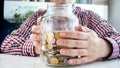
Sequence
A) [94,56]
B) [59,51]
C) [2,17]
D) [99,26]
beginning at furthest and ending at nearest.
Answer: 1. [2,17]
2. [99,26]
3. [94,56]
4. [59,51]

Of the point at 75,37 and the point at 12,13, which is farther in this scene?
the point at 12,13

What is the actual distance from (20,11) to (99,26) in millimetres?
1064

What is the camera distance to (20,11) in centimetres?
206

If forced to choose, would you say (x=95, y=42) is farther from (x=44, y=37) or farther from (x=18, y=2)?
(x=18, y=2)

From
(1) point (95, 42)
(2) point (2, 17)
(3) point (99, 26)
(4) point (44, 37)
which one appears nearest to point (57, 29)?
(4) point (44, 37)

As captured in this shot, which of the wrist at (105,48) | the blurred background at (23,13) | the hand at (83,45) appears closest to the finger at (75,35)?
the hand at (83,45)

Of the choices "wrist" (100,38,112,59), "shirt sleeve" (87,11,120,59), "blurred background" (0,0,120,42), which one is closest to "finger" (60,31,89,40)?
"wrist" (100,38,112,59)

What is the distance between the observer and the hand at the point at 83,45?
58 centimetres

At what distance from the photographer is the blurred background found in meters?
1.94

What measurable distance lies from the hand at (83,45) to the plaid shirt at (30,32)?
0.19 feet

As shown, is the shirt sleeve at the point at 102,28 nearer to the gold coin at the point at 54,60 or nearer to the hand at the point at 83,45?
the hand at the point at 83,45

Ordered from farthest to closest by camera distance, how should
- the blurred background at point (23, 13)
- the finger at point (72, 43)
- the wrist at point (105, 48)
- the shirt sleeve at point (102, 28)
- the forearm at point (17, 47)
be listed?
1. the blurred background at point (23, 13)
2. the shirt sleeve at point (102, 28)
3. the forearm at point (17, 47)
4. the wrist at point (105, 48)
5. the finger at point (72, 43)

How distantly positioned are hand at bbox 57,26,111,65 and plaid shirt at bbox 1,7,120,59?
6 centimetres

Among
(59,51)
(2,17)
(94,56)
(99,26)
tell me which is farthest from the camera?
(2,17)
